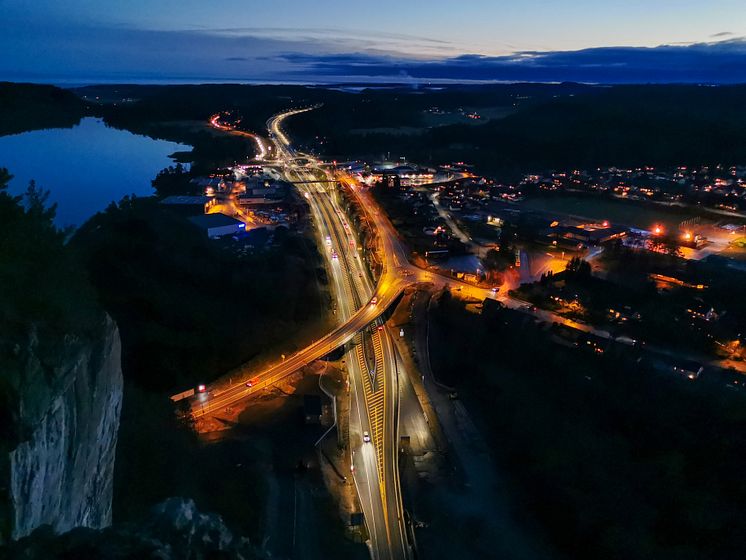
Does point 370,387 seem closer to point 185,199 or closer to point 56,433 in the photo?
point 56,433

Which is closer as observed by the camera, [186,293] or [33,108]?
[186,293]

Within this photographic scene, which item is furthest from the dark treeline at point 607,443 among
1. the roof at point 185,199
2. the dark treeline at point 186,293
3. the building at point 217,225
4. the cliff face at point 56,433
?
the roof at point 185,199

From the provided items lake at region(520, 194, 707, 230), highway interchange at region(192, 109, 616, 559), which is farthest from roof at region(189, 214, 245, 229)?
lake at region(520, 194, 707, 230)

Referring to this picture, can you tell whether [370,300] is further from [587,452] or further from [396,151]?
[396,151]

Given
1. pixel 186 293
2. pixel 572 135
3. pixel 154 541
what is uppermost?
pixel 154 541

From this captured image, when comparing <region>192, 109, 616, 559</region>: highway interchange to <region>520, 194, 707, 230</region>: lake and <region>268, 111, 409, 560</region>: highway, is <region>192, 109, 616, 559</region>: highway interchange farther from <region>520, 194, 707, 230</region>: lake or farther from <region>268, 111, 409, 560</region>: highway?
<region>520, 194, 707, 230</region>: lake

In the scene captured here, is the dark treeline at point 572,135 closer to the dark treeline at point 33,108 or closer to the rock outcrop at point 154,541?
the dark treeline at point 33,108

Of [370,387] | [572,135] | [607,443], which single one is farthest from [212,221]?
[572,135]
